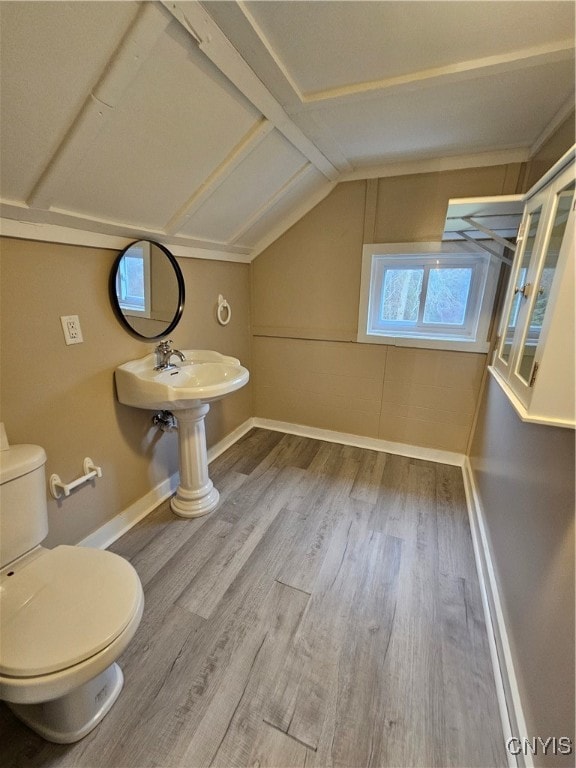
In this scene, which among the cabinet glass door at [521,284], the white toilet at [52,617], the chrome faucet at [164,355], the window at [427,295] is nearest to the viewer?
the white toilet at [52,617]

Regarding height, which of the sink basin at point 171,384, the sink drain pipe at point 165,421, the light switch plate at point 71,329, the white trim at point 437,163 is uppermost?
the white trim at point 437,163

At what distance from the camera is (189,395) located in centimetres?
149

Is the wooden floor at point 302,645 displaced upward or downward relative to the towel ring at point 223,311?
downward

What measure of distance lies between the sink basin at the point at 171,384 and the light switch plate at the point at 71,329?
0.81 ft

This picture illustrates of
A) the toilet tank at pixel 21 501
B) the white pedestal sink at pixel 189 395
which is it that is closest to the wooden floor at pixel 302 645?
the white pedestal sink at pixel 189 395

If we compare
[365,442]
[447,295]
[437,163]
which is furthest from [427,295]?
[365,442]

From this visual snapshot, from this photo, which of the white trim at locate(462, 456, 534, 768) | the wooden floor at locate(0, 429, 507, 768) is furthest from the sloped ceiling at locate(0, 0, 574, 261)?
the white trim at locate(462, 456, 534, 768)

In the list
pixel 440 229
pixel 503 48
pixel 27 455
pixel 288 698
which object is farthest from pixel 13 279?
pixel 440 229

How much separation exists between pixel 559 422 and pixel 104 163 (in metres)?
1.73

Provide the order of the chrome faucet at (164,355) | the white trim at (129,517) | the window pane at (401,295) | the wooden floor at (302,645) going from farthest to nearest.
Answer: the window pane at (401,295), the chrome faucet at (164,355), the white trim at (129,517), the wooden floor at (302,645)

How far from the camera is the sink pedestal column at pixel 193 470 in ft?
5.94

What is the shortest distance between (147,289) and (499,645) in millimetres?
2254

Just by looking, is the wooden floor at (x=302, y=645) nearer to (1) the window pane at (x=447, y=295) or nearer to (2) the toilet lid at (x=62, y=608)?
(2) the toilet lid at (x=62, y=608)

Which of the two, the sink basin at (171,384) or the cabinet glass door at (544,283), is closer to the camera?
the cabinet glass door at (544,283)
